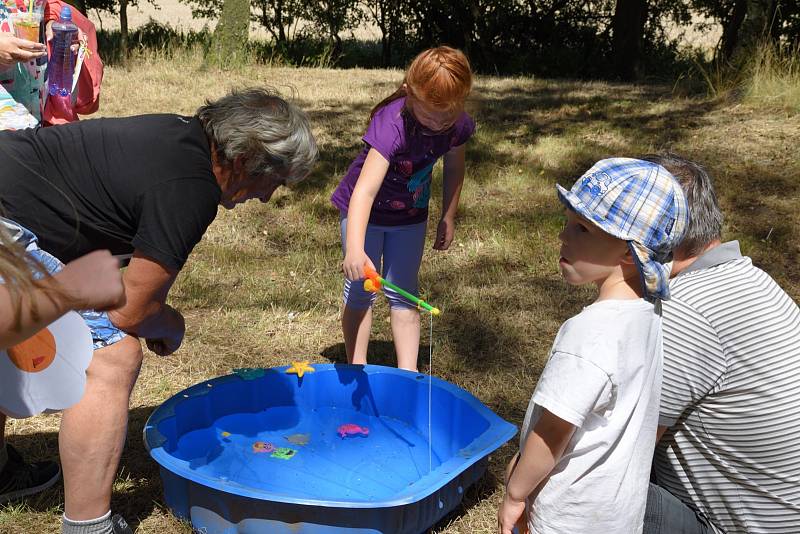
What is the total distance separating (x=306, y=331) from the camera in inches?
160

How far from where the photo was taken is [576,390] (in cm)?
172

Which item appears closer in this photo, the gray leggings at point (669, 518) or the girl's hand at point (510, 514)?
the girl's hand at point (510, 514)

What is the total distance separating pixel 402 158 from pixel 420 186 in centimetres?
19

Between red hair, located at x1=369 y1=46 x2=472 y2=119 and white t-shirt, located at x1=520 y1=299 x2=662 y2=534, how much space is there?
125 cm

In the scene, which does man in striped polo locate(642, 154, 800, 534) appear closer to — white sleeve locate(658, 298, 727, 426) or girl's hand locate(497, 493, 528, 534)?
white sleeve locate(658, 298, 727, 426)

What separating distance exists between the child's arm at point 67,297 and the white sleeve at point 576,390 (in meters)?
0.88

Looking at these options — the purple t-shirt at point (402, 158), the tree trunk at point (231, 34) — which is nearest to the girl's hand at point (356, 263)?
the purple t-shirt at point (402, 158)

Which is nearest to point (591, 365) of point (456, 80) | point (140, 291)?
point (140, 291)

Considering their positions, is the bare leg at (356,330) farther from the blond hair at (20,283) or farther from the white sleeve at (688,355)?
the blond hair at (20,283)

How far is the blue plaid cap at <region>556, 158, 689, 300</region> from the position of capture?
176 cm

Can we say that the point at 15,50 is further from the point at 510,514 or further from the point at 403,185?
the point at 510,514

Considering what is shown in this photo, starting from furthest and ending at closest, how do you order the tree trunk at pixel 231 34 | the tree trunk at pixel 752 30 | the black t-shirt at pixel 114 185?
the tree trunk at pixel 231 34, the tree trunk at pixel 752 30, the black t-shirt at pixel 114 185

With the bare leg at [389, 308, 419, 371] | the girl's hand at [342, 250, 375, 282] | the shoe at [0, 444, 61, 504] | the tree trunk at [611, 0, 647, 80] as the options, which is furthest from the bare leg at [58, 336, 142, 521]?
the tree trunk at [611, 0, 647, 80]

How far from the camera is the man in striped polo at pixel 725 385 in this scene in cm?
199
